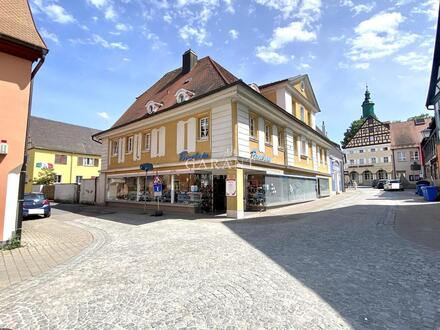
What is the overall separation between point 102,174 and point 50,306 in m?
19.7

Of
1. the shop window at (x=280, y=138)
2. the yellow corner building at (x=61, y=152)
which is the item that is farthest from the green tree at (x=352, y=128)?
the yellow corner building at (x=61, y=152)

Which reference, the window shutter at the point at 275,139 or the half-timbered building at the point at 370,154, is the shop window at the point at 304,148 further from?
the half-timbered building at the point at 370,154

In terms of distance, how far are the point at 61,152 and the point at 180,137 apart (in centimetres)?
2812

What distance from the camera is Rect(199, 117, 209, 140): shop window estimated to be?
13.9m

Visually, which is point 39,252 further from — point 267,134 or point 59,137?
point 59,137

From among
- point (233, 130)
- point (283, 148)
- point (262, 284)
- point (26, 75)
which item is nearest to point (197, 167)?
point (233, 130)

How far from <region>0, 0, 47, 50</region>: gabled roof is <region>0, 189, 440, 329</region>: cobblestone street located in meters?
5.86

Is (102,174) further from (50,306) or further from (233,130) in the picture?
(50,306)

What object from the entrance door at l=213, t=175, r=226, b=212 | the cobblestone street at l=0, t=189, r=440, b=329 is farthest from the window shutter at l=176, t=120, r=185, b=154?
the cobblestone street at l=0, t=189, r=440, b=329

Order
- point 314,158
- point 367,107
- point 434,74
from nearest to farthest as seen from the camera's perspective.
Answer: point 434,74 < point 314,158 < point 367,107

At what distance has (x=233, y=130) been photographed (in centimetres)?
1252

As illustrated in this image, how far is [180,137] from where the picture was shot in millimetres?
15094

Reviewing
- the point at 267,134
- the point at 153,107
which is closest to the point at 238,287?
the point at 267,134

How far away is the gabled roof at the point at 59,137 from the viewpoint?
34.3 metres
